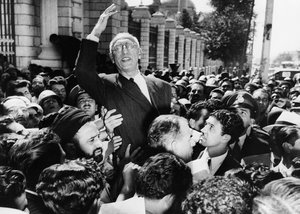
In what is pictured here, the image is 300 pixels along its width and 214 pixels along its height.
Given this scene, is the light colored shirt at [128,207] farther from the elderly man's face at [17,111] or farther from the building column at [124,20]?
the building column at [124,20]

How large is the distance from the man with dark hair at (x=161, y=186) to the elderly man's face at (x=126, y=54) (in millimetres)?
924

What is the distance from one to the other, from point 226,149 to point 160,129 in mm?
589

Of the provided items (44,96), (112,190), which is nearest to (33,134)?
(112,190)

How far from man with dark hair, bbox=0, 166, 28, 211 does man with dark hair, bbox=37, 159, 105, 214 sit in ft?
0.45

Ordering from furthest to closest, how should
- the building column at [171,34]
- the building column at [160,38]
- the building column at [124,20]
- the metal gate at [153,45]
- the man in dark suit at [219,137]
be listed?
the building column at [171,34] < the building column at [160,38] < the metal gate at [153,45] < the building column at [124,20] < the man in dark suit at [219,137]

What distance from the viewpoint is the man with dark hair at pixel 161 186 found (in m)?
1.68

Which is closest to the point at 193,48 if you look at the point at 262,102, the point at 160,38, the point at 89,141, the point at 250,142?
the point at 160,38

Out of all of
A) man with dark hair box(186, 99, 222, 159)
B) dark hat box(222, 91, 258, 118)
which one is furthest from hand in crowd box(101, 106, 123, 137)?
dark hat box(222, 91, 258, 118)

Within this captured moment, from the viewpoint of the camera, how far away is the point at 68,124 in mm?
2465

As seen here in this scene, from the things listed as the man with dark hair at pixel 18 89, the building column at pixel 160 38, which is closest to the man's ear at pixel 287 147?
the man with dark hair at pixel 18 89

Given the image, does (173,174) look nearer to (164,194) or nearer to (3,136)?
(164,194)

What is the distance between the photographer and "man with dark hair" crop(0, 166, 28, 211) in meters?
1.71

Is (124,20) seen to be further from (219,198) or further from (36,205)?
(219,198)

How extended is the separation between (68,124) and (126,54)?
24.6 inches
